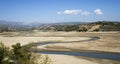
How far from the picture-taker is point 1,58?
1409 centimetres

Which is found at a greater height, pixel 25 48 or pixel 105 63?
pixel 25 48

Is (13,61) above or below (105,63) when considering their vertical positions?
above

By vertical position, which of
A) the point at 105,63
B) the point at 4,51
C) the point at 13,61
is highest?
the point at 4,51

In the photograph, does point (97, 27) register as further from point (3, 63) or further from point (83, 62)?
point (3, 63)

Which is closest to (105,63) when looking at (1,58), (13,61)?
(13,61)

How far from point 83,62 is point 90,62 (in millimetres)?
967

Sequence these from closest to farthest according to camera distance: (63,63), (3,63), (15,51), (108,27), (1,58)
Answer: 1. (3,63)
2. (1,58)
3. (15,51)
4. (63,63)
5. (108,27)

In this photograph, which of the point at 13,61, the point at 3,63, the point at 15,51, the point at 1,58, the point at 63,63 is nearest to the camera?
the point at 3,63

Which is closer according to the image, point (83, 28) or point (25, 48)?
point (25, 48)

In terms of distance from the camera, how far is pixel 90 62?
30.9m

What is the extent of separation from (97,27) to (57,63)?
9053 cm

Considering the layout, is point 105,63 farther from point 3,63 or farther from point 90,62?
point 3,63

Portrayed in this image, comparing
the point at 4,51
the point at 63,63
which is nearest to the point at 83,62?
the point at 63,63

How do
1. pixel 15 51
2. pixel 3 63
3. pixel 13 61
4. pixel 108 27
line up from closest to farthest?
pixel 3 63 → pixel 13 61 → pixel 15 51 → pixel 108 27
